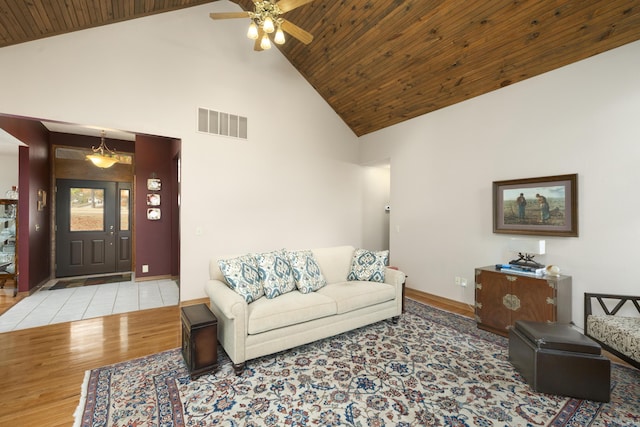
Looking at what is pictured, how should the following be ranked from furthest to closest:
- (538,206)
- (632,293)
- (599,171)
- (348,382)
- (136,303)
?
(136,303), (538,206), (599,171), (632,293), (348,382)

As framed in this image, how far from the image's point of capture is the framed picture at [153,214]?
5.62 metres

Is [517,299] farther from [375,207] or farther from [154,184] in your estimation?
[154,184]

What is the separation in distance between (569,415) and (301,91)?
5.45 m

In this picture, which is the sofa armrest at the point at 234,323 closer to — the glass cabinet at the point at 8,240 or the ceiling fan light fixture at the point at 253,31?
the ceiling fan light fixture at the point at 253,31

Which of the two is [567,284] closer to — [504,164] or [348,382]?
[504,164]

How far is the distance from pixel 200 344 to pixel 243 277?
67cm

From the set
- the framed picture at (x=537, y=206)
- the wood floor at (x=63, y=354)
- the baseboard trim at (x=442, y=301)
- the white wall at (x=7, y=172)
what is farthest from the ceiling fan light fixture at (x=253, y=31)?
the white wall at (x=7, y=172)

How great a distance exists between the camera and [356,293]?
3088 mm

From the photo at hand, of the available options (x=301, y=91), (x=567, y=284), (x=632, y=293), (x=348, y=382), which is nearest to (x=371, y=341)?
(x=348, y=382)

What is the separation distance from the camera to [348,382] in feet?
7.36

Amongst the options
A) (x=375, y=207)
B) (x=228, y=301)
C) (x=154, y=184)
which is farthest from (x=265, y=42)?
(x=375, y=207)

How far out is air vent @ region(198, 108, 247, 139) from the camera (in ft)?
13.9

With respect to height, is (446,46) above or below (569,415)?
above

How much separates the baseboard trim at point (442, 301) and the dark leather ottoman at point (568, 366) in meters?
1.63
